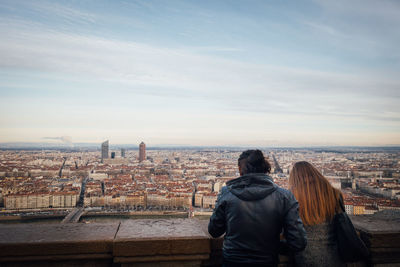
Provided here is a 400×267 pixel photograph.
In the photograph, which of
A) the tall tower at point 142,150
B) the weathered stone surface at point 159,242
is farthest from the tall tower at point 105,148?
the weathered stone surface at point 159,242

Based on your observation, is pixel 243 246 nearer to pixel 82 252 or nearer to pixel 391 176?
pixel 82 252

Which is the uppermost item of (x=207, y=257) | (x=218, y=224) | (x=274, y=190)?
(x=274, y=190)

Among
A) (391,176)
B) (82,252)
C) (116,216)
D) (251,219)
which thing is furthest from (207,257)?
(391,176)

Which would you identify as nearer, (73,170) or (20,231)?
(20,231)

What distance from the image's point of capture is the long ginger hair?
159 centimetres

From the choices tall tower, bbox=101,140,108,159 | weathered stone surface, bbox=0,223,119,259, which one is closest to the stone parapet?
weathered stone surface, bbox=0,223,119,259


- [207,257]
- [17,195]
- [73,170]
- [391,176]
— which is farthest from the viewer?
[73,170]

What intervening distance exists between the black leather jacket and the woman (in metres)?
0.14

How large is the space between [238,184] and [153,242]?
19.1 inches

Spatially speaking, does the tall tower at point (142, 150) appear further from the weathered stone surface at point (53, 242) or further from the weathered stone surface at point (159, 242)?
the weathered stone surface at point (159, 242)

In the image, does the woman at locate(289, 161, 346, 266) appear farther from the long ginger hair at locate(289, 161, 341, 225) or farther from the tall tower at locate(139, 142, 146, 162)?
the tall tower at locate(139, 142, 146, 162)

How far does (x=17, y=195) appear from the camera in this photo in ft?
83.9

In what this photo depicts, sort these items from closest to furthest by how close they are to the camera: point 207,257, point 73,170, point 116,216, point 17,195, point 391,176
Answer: point 207,257
point 116,216
point 17,195
point 391,176
point 73,170

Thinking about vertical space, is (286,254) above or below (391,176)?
above
